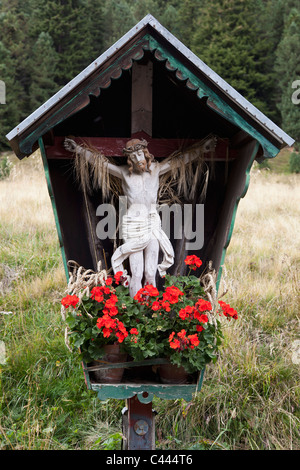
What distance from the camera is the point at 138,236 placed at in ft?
8.68

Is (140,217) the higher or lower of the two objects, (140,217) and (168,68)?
the lower

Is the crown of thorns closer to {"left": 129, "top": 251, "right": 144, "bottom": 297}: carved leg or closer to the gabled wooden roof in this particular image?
the gabled wooden roof

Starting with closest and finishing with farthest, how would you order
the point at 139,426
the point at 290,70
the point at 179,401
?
1. the point at 139,426
2. the point at 179,401
3. the point at 290,70

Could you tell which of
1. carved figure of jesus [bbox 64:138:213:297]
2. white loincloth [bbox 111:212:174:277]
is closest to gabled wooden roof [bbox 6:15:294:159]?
carved figure of jesus [bbox 64:138:213:297]

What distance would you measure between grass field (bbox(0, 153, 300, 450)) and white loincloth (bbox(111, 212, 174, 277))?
89 centimetres

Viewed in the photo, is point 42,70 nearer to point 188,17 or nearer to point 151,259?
point 188,17

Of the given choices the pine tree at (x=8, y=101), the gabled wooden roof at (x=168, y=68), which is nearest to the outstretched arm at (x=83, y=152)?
the gabled wooden roof at (x=168, y=68)

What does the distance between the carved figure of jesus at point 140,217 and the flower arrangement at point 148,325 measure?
0.35 meters

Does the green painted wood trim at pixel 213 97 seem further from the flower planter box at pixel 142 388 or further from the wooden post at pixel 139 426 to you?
the wooden post at pixel 139 426

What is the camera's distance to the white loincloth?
8.68 ft

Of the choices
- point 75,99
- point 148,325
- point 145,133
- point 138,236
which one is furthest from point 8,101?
point 148,325

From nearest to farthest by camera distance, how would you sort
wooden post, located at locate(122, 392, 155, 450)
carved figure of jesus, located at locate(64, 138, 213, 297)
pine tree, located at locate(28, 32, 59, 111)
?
wooden post, located at locate(122, 392, 155, 450)
carved figure of jesus, located at locate(64, 138, 213, 297)
pine tree, located at locate(28, 32, 59, 111)

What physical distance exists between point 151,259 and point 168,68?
45.8 inches

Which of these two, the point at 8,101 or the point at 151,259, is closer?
the point at 151,259
